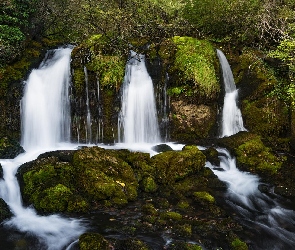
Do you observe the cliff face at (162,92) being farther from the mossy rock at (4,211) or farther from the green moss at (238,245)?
the green moss at (238,245)

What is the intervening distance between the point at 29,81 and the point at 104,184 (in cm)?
733

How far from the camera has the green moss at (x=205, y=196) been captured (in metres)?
8.00

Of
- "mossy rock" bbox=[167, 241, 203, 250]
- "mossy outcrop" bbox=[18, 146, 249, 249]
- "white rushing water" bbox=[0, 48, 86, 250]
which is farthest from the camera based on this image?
"white rushing water" bbox=[0, 48, 86, 250]

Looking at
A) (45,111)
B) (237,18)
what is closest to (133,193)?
(45,111)

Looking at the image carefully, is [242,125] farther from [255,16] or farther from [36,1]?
[36,1]

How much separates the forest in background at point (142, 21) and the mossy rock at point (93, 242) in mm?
9513

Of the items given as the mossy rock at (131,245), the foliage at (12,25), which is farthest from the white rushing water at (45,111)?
the mossy rock at (131,245)

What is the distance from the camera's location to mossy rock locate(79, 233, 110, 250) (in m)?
5.60

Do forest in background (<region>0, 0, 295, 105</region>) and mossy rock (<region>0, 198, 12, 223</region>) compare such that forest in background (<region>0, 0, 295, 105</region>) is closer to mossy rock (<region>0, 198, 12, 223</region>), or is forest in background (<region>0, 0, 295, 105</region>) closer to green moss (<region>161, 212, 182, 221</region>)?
mossy rock (<region>0, 198, 12, 223</region>)

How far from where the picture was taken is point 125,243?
5789mm

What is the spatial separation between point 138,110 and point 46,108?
3.96 metres

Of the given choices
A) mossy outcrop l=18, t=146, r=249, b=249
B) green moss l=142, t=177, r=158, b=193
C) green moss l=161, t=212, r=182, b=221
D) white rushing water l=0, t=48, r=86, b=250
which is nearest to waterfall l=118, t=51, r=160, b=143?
white rushing water l=0, t=48, r=86, b=250

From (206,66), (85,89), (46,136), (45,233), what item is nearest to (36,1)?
(85,89)

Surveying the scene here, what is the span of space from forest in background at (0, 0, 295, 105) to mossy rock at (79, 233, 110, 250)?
9513mm
